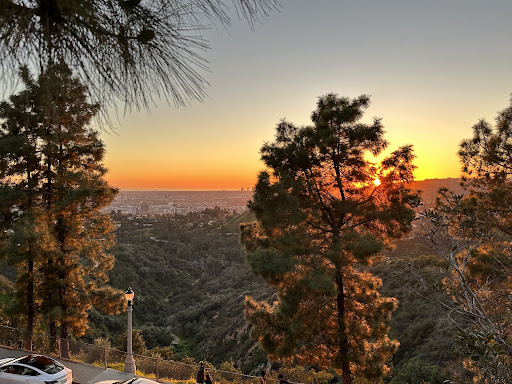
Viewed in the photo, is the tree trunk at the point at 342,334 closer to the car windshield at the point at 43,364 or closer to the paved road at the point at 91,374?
the paved road at the point at 91,374

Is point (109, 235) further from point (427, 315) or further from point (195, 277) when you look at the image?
point (195, 277)

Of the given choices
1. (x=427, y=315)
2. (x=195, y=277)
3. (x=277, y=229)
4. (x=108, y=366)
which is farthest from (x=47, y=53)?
(x=195, y=277)

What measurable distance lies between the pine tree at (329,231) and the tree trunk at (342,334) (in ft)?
0.11

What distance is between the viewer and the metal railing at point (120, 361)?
11.9m

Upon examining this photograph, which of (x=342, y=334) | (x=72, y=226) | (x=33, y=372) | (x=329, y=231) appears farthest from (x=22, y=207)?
(x=342, y=334)

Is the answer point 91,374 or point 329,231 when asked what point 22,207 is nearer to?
point 91,374

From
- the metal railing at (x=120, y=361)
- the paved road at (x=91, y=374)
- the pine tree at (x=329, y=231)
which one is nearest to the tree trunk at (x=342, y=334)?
the pine tree at (x=329, y=231)

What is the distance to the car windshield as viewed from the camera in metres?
9.73

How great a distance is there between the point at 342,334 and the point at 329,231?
3256 mm

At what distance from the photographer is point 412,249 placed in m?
37.2

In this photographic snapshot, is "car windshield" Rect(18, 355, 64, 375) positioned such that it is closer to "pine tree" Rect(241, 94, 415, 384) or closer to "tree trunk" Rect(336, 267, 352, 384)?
"pine tree" Rect(241, 94, 415, 384)

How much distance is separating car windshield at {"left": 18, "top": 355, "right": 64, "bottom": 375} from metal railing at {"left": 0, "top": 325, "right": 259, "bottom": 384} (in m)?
3.30

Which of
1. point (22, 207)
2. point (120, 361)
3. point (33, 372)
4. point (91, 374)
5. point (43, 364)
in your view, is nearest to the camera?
point (33, 372)

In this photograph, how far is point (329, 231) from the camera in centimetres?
1266
